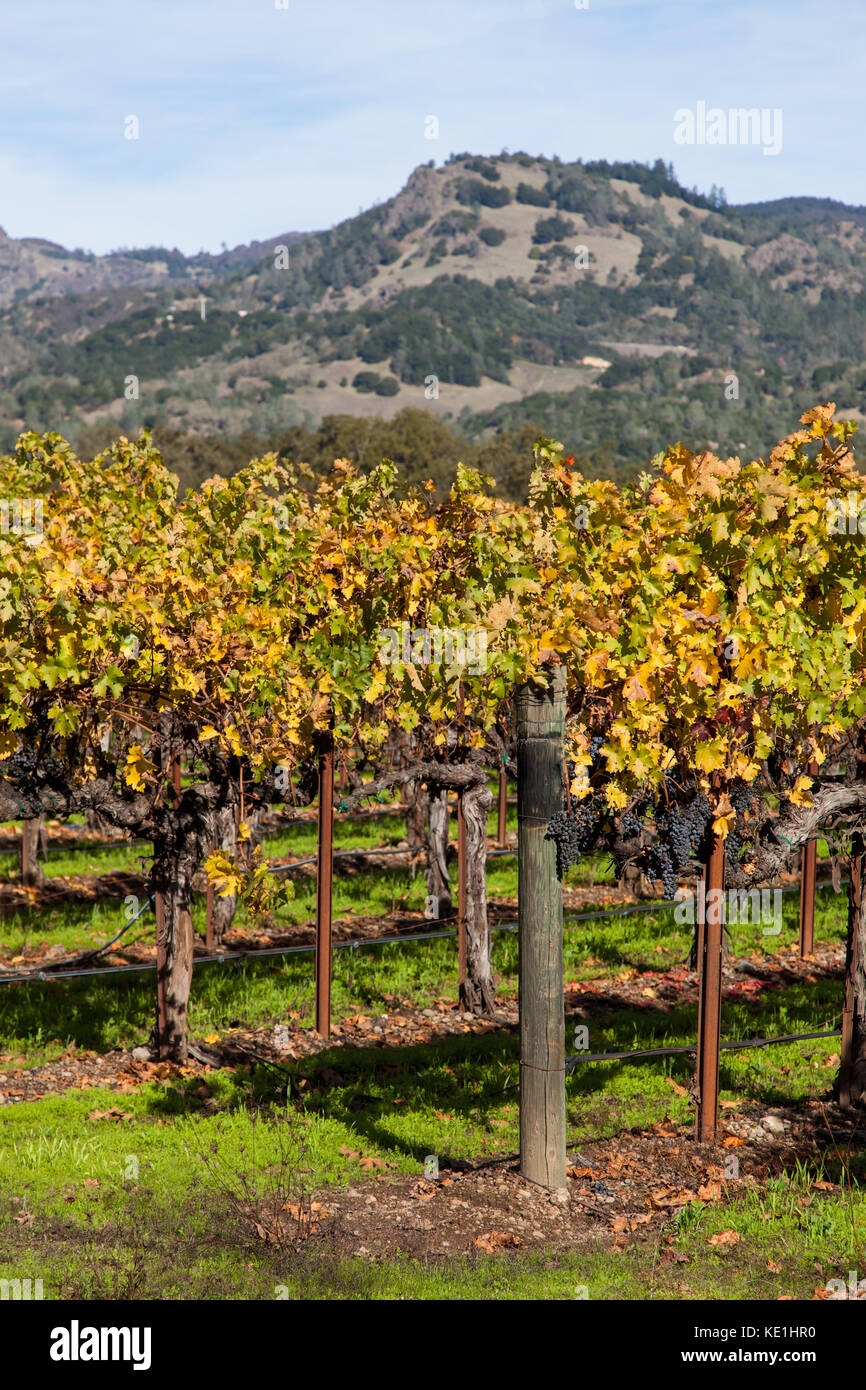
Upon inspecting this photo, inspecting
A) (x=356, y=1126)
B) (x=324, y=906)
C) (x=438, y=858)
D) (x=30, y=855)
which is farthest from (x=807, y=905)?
(x=30, y=855)

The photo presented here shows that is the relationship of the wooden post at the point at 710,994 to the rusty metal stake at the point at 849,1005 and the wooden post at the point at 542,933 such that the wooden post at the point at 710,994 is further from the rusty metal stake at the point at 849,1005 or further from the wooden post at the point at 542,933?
the wooden post at the point at 542,933

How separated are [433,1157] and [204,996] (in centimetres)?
496

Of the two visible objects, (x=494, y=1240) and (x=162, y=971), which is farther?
(x=162, y=971)

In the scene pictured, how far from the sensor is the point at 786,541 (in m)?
7.73

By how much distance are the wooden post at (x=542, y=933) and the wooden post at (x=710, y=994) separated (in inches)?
55.4

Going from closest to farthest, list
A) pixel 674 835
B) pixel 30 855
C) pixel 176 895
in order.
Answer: pixel 674 835, pixel 176 895, pixel 30 855

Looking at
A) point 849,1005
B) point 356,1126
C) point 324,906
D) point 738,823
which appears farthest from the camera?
point 324,906

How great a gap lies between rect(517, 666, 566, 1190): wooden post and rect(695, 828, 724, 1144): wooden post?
1406mm

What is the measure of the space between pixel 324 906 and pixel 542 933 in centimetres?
448

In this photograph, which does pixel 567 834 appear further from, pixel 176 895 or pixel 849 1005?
pixel 176 895

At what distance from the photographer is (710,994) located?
8383 millimetres

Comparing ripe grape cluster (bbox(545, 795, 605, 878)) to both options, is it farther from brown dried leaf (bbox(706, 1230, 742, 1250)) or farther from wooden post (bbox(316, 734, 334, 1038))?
wooden post (bbox(316, 734, 334, 1038))

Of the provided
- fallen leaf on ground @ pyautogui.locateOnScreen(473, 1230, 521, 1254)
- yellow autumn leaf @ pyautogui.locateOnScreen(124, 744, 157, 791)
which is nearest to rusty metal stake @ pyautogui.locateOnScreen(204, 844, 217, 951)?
yellow autumn leaf @ pyautogui.locateOnScreen(124, 744, 157, 791)

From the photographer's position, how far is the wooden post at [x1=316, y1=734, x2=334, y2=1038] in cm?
1136
